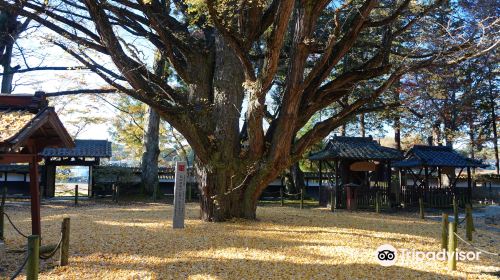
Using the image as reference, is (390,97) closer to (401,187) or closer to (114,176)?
(401,187)

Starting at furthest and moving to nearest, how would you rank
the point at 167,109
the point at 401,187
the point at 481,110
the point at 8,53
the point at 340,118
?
1. the point at 481,110
2. the point at 8,53
3. the point at 401,187
4. the point at 340,118
5. the point at 167,109

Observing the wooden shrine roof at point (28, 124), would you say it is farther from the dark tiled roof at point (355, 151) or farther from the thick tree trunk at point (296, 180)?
the thick tree trunk at point (296, 180)

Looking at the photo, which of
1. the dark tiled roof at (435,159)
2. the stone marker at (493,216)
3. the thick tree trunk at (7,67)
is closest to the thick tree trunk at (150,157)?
the thick tree trunk at (7,67)

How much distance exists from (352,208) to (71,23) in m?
12.6

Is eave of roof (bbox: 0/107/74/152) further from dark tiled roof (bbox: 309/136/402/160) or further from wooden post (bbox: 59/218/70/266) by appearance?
dark tiled roof (bbox: 309/136/402/160)

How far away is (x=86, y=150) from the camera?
22297 millimetres

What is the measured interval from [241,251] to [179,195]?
10.5 feet

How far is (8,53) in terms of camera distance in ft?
66.5

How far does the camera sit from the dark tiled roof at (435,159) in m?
18.6

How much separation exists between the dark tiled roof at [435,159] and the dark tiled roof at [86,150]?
1626cm

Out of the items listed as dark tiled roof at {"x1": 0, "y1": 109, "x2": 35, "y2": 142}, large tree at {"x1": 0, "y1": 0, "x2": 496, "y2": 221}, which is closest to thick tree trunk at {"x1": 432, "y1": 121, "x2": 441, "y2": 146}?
large tree at {"x1": 0, "y1": 0, "x2": 496, "y2": 221}

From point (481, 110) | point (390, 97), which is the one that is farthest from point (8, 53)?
point (481, 110)

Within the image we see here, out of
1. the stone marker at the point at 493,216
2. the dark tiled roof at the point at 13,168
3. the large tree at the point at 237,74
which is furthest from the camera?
the dark tiled roof at the point at 13,168

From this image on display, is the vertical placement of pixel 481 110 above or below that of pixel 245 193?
above
